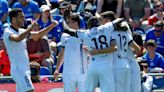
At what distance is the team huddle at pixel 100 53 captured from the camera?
9672 millimetres

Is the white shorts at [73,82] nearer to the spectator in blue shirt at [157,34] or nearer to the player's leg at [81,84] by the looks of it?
the player's leg at [81,84]

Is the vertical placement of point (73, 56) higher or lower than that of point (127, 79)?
higher

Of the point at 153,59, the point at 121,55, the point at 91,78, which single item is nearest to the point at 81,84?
the point at 91,78

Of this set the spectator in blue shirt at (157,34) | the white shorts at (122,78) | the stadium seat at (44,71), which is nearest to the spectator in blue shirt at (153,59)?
the spectator in blue shirt at (157,34)

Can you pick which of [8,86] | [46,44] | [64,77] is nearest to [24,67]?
[64,77]

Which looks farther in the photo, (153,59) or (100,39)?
(153,59)

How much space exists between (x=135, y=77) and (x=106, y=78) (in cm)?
54

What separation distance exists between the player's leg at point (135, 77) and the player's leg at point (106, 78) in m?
0.41

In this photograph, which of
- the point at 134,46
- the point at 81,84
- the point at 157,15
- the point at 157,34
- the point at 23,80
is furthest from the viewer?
the point at 157,15

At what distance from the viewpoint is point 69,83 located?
1047 cm

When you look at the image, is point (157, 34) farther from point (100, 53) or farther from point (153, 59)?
point (100, 53)

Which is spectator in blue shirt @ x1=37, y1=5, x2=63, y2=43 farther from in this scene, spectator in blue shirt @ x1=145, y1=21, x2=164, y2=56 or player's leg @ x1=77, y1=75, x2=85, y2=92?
player's leg @ x1=77, y1=75, x2=85, y2=92

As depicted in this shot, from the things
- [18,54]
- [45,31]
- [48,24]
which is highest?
[48,24]

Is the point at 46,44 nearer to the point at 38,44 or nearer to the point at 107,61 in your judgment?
the point at 38,44
